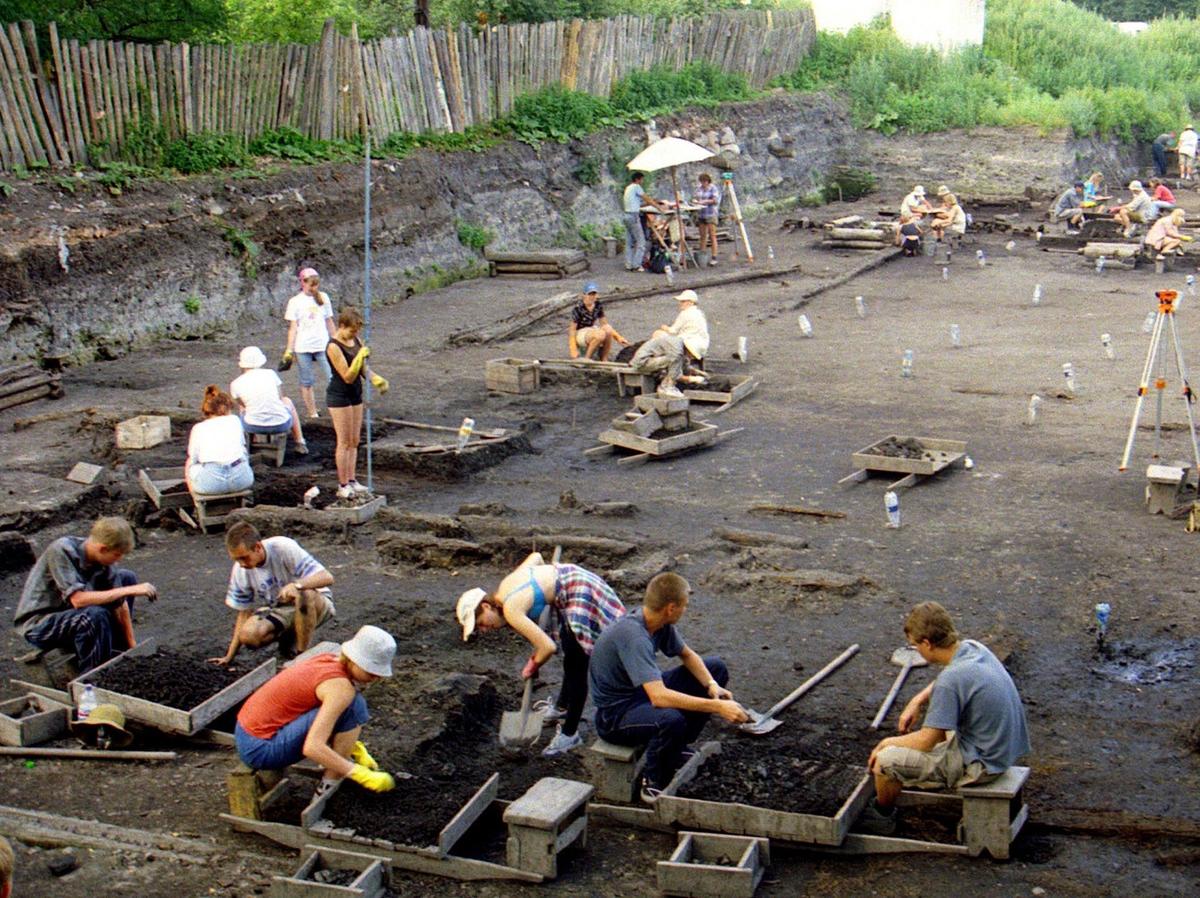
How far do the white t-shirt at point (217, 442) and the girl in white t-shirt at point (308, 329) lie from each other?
2821 millimetres

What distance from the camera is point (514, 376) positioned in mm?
17766

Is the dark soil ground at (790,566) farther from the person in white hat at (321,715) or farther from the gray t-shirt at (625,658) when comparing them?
the gray t-shirt at (625,658)

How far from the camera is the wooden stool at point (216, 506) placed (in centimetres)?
1304

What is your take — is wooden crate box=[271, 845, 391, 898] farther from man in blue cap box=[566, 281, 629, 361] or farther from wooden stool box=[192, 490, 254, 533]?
man in blue cap box=[566, 281, 629, 361]

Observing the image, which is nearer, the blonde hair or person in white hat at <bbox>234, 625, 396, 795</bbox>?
person in white hat at <bbox>234, 625, 396, 795</bbox>

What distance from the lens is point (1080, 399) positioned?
1739 centimetres

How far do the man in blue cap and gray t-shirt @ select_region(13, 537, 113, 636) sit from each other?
382 inches

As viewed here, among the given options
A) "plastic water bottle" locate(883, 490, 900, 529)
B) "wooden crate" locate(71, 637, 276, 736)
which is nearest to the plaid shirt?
"wooden crate" locate(71, 637, 276, 736)

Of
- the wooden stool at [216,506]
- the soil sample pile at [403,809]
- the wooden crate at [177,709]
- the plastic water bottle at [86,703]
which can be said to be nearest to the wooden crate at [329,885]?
the soil sample pile at [403,809]

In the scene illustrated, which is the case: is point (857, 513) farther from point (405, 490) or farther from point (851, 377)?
point (851, 377)

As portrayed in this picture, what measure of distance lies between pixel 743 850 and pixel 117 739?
3.97 m

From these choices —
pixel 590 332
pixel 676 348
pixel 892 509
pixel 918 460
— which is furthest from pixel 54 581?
pixel 590 332

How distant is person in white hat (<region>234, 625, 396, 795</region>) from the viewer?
24.9ft

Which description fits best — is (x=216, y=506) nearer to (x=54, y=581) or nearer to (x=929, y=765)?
(x=54, y=581)
